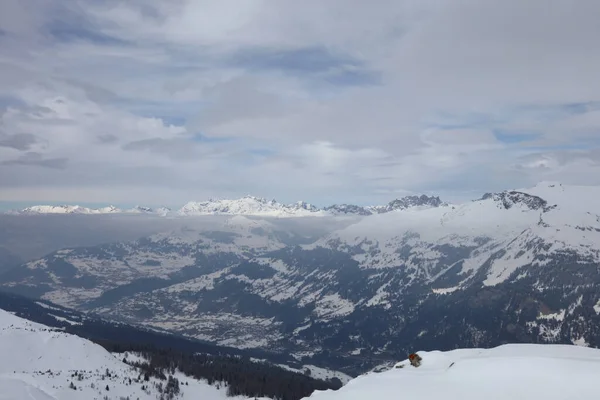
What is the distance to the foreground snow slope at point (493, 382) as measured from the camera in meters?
50.2

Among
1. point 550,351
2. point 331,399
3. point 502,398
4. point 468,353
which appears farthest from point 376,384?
point 550,351

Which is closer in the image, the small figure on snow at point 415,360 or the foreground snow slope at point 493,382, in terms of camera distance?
the foreground snow slope at point 493,382

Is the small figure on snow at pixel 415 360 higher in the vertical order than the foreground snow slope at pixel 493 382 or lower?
lower

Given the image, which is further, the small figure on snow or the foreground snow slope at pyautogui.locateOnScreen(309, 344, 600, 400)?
the small figure on snow

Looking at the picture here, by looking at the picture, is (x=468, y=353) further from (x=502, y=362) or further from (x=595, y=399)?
(x=595, y=399)

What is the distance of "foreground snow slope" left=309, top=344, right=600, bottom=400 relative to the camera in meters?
A: 50.2

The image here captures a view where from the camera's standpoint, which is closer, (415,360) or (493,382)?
(493,382)

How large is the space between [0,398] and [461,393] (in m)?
169

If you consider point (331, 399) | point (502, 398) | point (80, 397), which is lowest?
point (80, 397)

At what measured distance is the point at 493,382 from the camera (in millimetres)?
53969

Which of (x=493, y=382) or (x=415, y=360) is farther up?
(x=493, y=382)

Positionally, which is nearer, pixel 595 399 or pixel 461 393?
pixel 595 399

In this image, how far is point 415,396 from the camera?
53.8 metres

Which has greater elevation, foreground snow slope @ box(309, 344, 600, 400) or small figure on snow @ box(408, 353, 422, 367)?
foreground snow slope @ box(309, 344, 600, 400)
